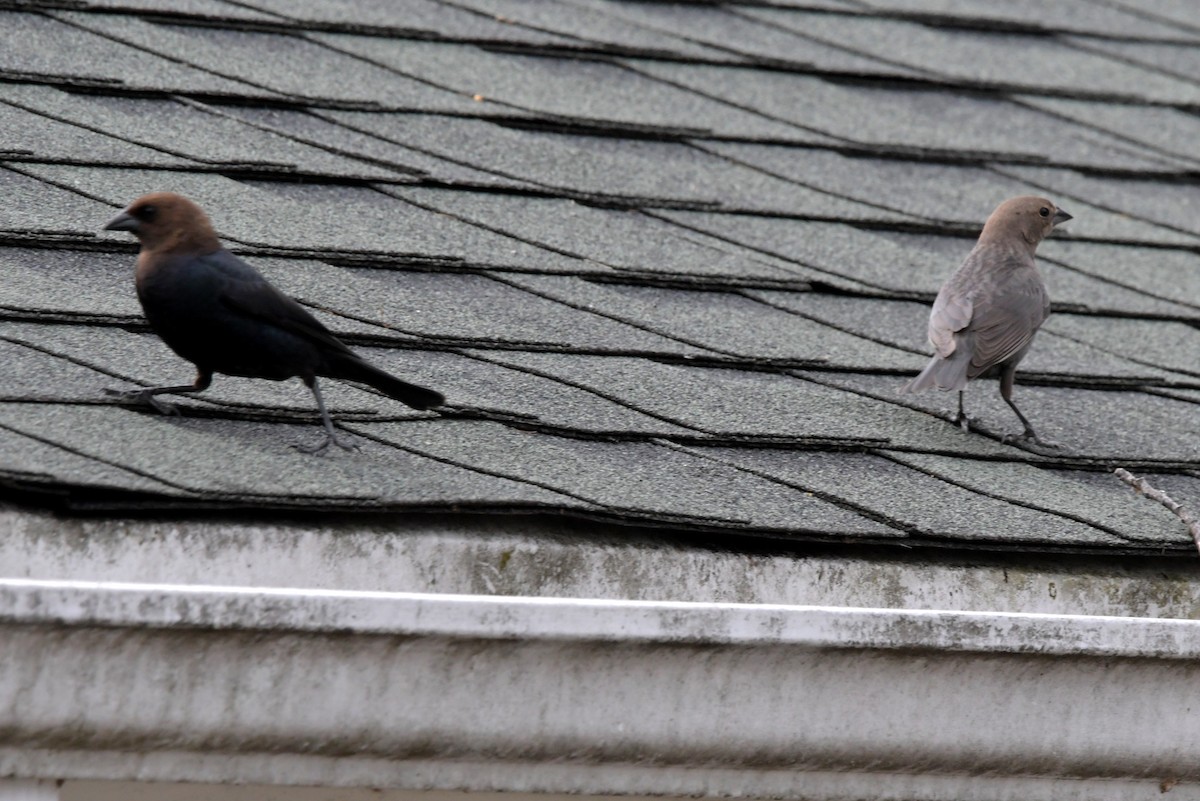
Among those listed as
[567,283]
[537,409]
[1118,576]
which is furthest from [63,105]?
[1118,576]

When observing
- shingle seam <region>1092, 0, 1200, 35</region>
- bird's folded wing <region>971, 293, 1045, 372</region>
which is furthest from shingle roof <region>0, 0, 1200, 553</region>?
shingle seam <region>1092, 0, 1200, 35</region>

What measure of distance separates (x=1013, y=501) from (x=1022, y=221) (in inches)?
54.7

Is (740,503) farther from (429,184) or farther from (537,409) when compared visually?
(429,184)

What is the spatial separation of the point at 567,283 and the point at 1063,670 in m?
1.43

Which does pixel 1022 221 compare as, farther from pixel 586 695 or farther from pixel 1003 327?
pixel 586 695

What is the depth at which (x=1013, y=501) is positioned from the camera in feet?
10.3

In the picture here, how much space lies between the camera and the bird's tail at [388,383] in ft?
9.37

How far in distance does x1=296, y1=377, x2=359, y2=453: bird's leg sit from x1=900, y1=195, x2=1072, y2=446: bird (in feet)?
4.53

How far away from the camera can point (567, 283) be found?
3.64 m

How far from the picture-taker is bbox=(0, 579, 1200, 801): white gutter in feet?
6.88

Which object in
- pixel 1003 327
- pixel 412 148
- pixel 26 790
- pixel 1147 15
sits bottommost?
pixel 26 790

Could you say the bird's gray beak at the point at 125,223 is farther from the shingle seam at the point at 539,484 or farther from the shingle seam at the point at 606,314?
the shingle seam at the point at 606,314

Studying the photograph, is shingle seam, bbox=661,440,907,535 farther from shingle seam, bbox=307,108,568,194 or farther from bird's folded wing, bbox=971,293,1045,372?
shingle seam, bbox=307,108,568,194

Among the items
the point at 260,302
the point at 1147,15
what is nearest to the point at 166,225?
the point at 260,302
